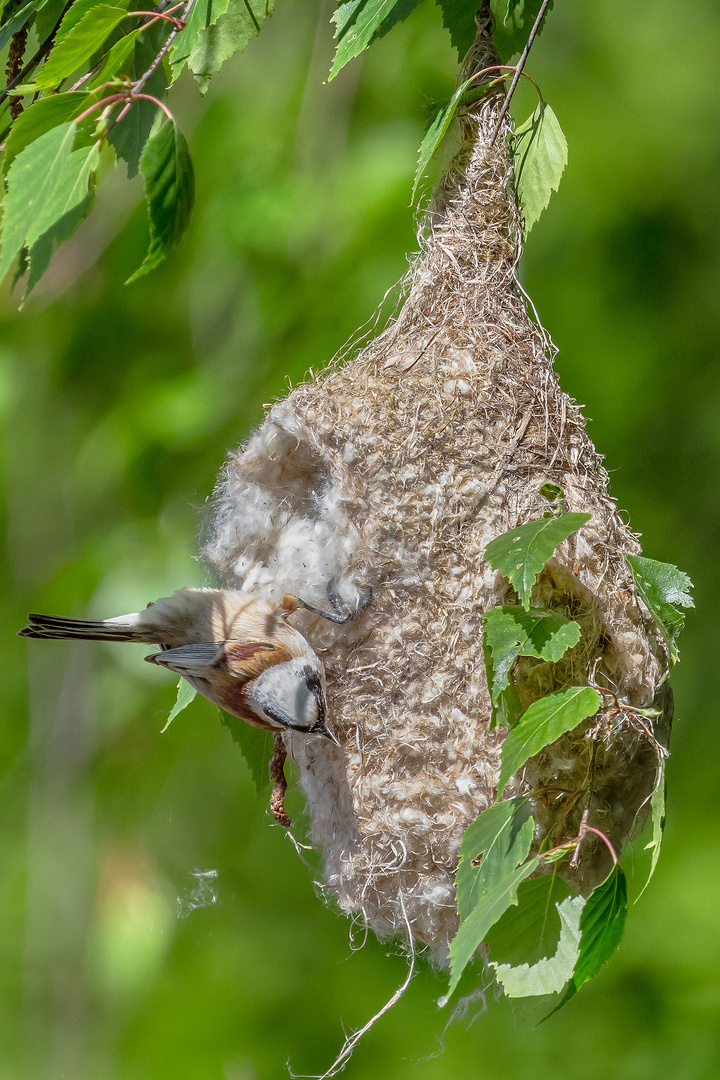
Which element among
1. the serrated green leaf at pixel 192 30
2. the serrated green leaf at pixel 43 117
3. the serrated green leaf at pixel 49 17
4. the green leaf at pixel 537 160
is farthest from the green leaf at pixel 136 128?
the green leaf at pixel 537 160

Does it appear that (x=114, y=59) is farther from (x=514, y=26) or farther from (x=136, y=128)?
(x=514, y=26)

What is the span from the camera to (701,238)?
6.29 feet

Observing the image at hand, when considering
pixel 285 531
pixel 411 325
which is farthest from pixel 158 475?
pixel 411 325

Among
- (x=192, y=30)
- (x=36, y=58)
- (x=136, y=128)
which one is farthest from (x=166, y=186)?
(x=36, y=58)

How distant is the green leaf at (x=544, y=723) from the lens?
76 centimetres

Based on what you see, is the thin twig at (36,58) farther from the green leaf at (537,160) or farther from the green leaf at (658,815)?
the green leaf at (658,815)

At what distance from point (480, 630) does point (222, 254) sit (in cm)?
132

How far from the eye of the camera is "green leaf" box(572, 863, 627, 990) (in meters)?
0.79

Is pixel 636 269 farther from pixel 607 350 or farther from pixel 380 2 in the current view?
pixel 380 2

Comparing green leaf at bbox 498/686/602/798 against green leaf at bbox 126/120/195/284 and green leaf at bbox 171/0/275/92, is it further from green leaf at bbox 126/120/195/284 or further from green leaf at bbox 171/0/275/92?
green leaf at bbox 171/0/275/92

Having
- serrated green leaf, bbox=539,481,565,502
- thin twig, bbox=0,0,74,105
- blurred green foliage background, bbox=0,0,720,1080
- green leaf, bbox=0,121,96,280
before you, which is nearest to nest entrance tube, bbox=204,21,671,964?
serrated green leaf, bbox=539,481,565,502

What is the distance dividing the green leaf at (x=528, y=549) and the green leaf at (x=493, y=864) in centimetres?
20

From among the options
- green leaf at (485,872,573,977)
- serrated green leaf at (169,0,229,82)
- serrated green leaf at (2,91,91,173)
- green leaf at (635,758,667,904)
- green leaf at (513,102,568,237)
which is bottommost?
green leaf at (485,872,573,977)

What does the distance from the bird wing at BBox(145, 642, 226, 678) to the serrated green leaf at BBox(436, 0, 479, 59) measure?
887 mm
